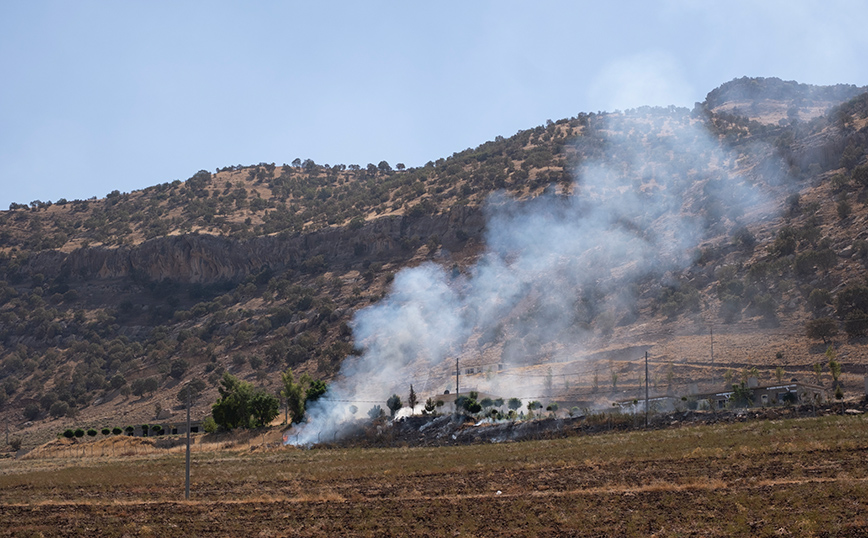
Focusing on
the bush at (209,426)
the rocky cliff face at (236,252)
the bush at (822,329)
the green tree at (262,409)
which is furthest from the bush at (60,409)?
the bush at (822,329)

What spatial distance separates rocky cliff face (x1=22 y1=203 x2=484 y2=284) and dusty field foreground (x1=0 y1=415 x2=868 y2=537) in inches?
2303

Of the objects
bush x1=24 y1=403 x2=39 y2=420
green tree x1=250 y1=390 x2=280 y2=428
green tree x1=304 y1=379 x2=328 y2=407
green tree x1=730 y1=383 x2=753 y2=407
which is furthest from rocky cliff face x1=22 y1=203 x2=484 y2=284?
green tree x1=730 y1=383 x2=753 y2=407

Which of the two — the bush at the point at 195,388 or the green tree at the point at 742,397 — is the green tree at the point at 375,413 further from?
the bush at the point at 195,388

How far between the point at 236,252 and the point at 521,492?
8429 centimetres

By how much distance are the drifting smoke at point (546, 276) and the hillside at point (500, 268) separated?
0.31 m

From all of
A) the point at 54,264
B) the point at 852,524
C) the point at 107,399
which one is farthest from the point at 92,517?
the point at 54,264

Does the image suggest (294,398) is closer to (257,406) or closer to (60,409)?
(257,406)

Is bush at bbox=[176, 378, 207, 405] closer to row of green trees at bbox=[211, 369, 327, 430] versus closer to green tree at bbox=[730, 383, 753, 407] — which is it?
row of green trees at bbox=[211, 369, 327, 430]

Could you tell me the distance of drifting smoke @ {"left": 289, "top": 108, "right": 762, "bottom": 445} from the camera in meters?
69.1

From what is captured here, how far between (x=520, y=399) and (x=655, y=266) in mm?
27698

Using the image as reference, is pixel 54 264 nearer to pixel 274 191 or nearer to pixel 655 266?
pixel 274 191

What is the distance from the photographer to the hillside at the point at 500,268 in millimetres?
61875

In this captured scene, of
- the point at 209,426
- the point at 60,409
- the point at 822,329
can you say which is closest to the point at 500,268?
the point at 822,329

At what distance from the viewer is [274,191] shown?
419ft
